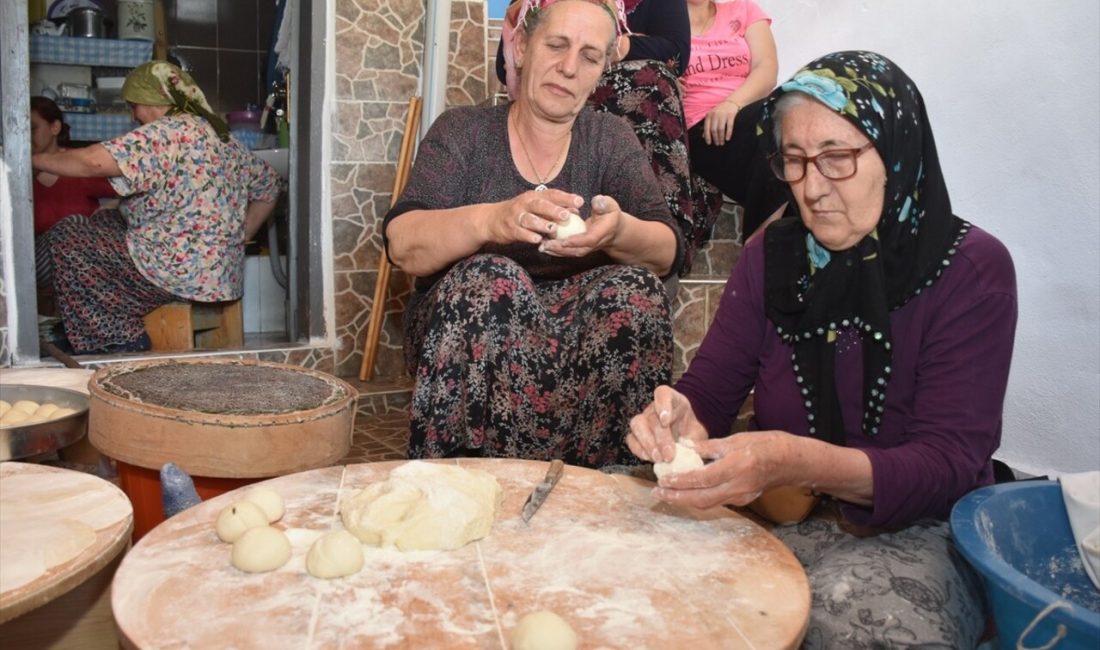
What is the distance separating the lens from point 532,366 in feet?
7.32

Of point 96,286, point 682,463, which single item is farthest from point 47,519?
point 96,286

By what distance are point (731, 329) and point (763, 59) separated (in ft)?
7.00

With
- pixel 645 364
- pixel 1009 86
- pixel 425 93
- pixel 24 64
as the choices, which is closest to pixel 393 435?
pixel 425 93

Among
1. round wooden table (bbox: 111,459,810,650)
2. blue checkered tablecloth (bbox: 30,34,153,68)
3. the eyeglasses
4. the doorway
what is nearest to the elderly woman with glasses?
the eyeglasses

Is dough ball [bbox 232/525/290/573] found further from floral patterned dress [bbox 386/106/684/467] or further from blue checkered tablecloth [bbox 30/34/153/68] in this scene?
blue checkered tablecloth [bbox 30/34/153/68]

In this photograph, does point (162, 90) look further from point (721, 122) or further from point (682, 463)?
point (682, 463)

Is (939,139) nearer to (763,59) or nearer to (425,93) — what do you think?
(763,59)

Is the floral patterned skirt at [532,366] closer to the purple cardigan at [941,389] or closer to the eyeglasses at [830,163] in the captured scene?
the purple cardigan at [941,389]

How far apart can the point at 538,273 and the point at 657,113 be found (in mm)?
988

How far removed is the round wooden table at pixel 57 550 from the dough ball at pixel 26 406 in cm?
72

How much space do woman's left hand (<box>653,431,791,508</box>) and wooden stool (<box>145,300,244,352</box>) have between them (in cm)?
329

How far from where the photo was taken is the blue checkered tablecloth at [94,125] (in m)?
5.88

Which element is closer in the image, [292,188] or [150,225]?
[150,225]

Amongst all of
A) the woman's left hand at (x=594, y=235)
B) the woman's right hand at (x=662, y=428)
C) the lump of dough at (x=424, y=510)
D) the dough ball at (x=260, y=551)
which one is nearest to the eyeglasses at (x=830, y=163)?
the woman's right hand at (x=662, y=428)
